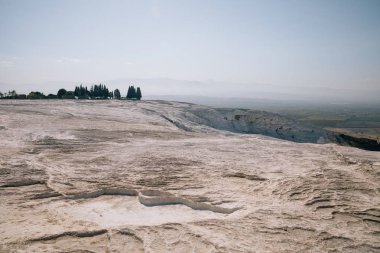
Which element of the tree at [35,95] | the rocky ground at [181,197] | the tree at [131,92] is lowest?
the rocky ground at [181,197]

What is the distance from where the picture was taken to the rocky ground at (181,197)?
6.24m

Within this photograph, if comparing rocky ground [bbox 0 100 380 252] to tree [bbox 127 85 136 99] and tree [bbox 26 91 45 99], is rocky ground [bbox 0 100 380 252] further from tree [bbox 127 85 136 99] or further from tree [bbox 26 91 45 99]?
tree [bbox 127 85 136 99]

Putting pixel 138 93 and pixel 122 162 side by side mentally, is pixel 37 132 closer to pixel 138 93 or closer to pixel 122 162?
pixel 122 162

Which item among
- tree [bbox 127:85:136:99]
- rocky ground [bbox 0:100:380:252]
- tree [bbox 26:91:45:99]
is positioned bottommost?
rocky ground [bbox 0:100:380:252]

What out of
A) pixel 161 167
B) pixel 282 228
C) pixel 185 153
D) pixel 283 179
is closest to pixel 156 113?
pixel 185 153

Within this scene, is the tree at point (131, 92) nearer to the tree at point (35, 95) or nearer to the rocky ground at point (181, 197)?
the tree at point (35, 95)

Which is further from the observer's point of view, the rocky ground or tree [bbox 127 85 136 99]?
tree [bbox 127 85 136 99]

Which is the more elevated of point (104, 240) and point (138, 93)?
point (138, 93)

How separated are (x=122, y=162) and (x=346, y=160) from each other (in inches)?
376

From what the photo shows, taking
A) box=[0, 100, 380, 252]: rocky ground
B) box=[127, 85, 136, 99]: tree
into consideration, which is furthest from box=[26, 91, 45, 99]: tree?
box=[0, 100, 380, 252]: rocky ground

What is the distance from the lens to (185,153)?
13.8m

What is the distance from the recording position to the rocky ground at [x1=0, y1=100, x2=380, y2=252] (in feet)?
20.5

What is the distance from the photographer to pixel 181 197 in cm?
861

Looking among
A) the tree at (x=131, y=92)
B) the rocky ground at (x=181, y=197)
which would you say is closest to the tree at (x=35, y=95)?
the tree at (x=131, y=92)
